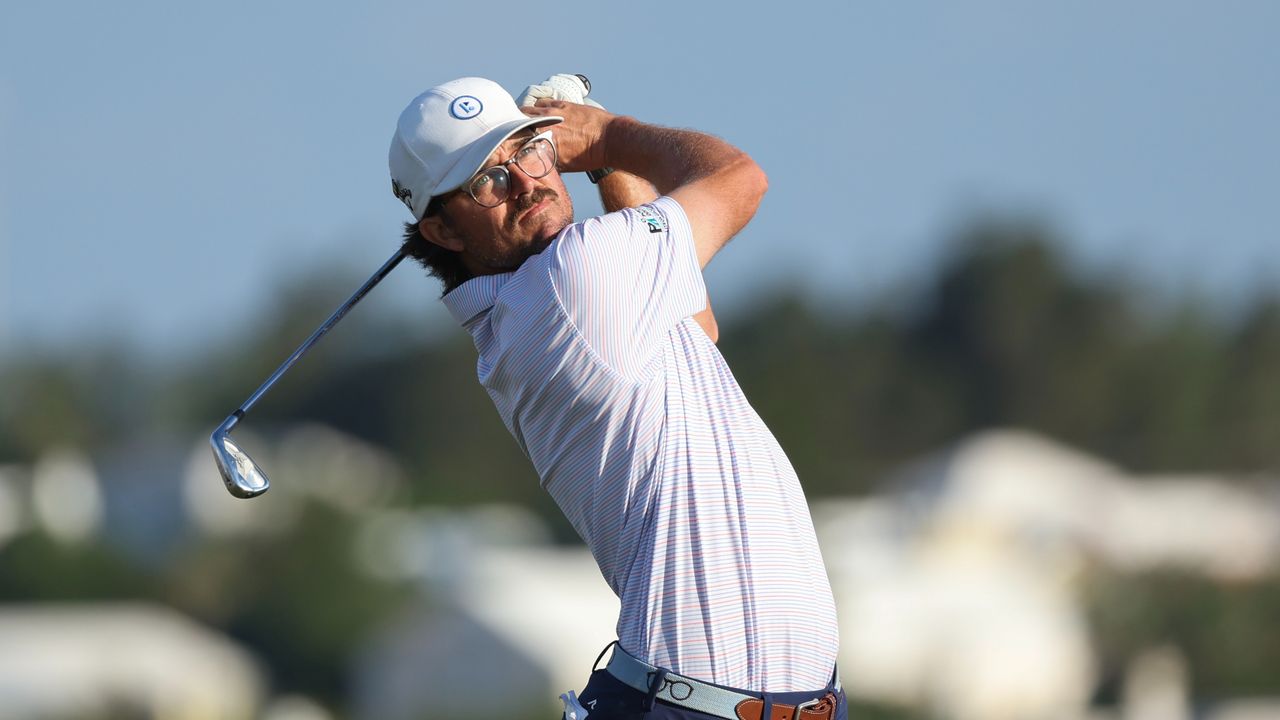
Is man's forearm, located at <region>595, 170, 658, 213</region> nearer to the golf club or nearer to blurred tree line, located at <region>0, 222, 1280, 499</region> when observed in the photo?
the golf club

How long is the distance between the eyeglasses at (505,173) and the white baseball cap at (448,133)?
0.12 feet

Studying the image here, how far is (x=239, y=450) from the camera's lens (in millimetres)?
5555

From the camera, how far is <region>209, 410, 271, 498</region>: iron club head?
5340 millimetres

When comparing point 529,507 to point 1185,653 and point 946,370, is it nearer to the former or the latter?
point 946,370

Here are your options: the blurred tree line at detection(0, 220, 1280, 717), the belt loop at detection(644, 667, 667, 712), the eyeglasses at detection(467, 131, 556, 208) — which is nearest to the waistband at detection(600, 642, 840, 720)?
the belt loop at detection(644, 667, 667, 712)

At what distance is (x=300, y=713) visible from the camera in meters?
33.7

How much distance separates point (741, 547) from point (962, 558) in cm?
4170

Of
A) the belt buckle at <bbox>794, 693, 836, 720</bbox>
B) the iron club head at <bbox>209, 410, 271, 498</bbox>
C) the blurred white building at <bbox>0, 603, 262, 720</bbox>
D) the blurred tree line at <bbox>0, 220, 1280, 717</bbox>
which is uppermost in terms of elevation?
the iron club head at <bbox>209, 410, 271, 498</bbox>

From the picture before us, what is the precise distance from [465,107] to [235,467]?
1.14m

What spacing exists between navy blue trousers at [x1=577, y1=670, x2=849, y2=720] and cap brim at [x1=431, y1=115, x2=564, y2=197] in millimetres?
1166

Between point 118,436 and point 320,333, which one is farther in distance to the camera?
point 118,436

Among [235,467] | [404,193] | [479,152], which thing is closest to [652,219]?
[479,152]

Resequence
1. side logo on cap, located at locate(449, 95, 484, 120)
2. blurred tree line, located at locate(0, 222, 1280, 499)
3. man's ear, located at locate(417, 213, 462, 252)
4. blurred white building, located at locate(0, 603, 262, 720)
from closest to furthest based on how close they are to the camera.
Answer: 1. side logo on cap, located at locate(449, 95, 484, 120)
2. man's ear, located at locate(417, 213, 462, 252)
3. blurred white building, located at locate(0, 603, 262, 720)
4. blurred tree line, located at locate(0, 222, 1280, 499)

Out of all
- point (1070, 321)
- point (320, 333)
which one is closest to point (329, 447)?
point (1070, 321)
